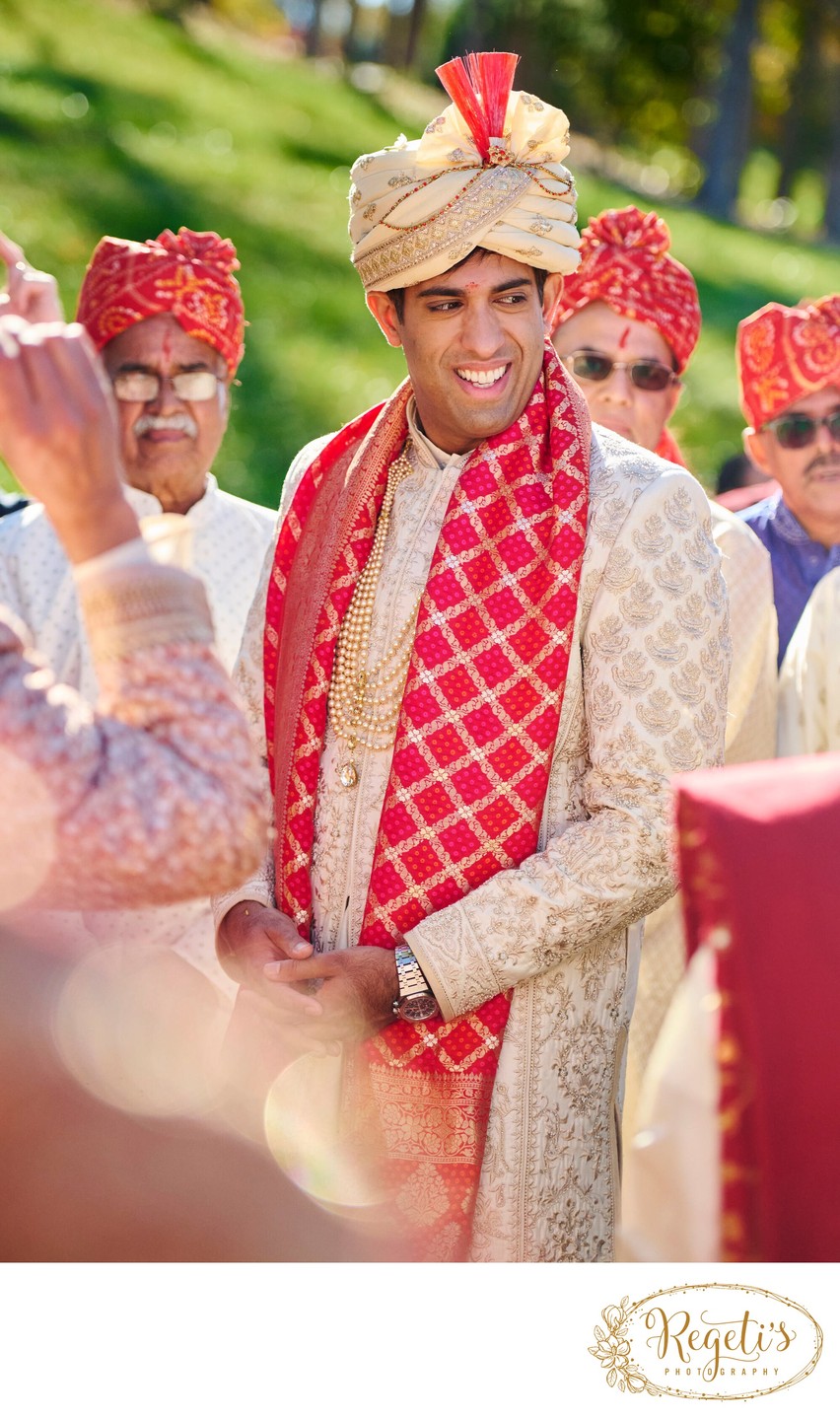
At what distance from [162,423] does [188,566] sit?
0.75 m

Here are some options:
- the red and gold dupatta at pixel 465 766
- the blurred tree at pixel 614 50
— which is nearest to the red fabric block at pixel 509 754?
the red and gold dupatta at pixel 465 766

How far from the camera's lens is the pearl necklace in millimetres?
2465

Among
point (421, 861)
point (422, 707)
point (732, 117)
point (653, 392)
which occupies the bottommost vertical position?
point (421, 861)

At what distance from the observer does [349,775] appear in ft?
8.14

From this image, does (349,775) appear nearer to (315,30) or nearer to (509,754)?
(509,754)

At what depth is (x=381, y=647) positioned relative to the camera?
8.23 ft

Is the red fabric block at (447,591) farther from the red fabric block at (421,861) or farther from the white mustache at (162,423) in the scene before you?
the white mustache at (162,423)

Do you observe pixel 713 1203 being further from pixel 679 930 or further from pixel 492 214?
pixel 679 930

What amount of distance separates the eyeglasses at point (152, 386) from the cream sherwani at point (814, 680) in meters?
1.51

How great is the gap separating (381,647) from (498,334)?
21.8 inches

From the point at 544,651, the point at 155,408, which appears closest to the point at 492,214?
the point at 544,651

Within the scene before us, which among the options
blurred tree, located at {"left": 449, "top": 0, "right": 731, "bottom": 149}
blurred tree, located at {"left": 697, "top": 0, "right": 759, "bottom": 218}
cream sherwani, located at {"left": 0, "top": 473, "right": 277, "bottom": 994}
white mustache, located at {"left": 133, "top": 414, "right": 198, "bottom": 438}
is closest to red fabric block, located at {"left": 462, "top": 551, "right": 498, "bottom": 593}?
cream sherwani, located at {"left": 0, "top": 473, "right": 277, "bottom": 994}
